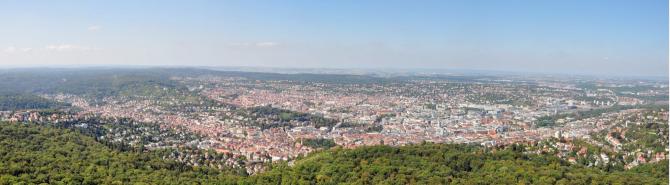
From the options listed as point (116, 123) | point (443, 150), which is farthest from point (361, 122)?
point (443, 150)

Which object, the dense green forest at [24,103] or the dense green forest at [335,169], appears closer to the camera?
the dense green forest at [335,169]

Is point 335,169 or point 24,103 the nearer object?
point 335,169

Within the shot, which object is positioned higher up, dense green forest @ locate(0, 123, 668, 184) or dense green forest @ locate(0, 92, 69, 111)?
dense green forest @ locate(0, 123, 668, 184)

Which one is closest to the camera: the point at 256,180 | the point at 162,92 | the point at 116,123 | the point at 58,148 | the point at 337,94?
the point at 256,180

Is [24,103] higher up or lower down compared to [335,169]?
lower down

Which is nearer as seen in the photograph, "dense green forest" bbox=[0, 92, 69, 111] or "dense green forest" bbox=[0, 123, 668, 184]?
"dense green forest" bbox=[0, 123, 668, 184]

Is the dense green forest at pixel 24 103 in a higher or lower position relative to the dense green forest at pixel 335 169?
lower

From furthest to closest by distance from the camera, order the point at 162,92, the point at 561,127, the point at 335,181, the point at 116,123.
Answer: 1. the point at 162,92
2. the point at 561,127
3. the point at 116,123
4. the point at 335,181

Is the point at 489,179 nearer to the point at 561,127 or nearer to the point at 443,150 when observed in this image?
the point at 443,150
